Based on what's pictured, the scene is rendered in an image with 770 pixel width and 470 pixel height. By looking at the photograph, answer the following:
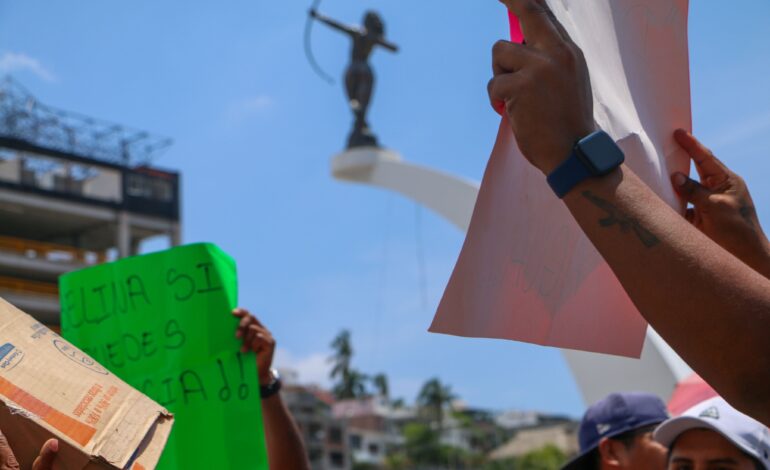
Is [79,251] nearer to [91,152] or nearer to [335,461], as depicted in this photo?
[91,152]

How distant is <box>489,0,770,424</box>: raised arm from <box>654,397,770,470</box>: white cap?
1.04 m

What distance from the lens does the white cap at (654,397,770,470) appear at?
205 cm

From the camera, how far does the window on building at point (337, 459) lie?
7156 cm

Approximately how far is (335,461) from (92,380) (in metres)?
72.1

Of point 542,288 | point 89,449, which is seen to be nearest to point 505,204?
point 542,288

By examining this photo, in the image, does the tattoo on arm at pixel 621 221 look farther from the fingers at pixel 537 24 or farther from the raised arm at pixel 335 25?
the raised arm at pixel 335 25

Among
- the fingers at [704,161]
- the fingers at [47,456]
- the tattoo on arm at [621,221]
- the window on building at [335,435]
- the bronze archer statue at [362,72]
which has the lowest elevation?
the window on building at [335,435]

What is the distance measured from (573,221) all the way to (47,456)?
73 cm

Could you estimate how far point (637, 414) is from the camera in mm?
2502

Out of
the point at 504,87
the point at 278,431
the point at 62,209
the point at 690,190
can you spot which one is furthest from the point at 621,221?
the point at 62,209

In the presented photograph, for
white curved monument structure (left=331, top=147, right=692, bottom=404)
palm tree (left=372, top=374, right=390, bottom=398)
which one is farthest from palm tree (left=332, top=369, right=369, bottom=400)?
white curved monument structure (left=331, top=147, right=692, bottom=404)

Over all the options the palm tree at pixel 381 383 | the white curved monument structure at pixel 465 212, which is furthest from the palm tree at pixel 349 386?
the white curved monument structure at pixel 465 212

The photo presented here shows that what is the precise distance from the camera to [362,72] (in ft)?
61.5

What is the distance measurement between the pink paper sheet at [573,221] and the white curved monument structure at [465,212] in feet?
26.8
